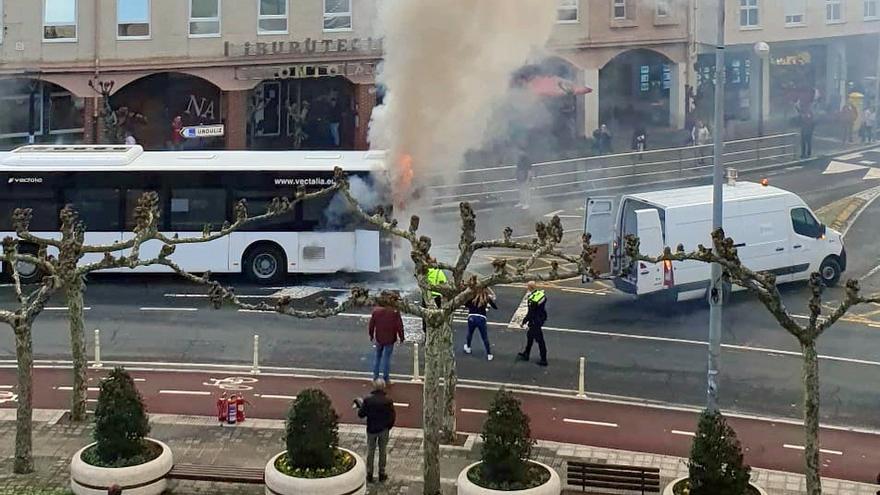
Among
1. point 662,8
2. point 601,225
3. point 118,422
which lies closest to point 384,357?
point 118,422

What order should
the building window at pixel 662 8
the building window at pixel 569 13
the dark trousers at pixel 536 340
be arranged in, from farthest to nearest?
the building window at pixel 662 8 < the building window at pixel 569 13 < the dark trousers at pixel 536 340

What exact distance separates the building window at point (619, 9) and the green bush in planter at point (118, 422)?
2755 cm

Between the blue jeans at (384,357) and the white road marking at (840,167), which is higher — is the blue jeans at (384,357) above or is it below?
below

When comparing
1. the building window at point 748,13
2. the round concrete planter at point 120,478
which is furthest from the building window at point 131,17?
the round concrete planter at point 120,478

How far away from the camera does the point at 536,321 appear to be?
19.8 meters

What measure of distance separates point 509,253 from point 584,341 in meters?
6.70

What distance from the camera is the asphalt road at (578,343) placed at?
1912 cm

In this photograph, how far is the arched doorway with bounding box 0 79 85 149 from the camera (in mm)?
36375

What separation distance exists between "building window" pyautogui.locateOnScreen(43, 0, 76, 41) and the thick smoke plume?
12932 mm

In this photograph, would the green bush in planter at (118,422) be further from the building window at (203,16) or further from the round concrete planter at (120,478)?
the building window at (203,16)

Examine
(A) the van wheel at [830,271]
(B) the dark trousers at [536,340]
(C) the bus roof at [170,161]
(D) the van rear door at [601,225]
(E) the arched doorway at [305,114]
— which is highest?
(E) the arched doorway at [305,114]

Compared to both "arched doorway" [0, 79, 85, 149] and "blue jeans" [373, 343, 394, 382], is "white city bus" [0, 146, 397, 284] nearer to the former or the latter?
"blue jeans" [373, 343, 394, 382]

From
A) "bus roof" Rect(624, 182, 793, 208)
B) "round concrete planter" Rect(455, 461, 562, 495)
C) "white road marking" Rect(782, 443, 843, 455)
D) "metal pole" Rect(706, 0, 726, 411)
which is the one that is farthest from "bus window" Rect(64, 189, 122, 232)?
"white road marking" Rect(782, 443, 843, 455)

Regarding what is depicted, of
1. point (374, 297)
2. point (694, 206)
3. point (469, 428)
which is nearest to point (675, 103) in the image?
point (694, 206)
